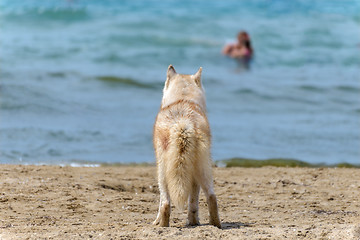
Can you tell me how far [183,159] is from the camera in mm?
4988

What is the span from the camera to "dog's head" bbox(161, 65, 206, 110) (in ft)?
19.4

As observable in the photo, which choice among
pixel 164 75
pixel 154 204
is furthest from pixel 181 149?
pixel 164 75

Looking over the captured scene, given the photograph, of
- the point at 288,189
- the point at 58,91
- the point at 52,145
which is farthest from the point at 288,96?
the point at 288,189

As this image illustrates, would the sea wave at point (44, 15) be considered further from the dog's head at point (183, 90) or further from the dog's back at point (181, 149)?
the dog's back at point (181, 149)

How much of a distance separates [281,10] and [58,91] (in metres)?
19.4

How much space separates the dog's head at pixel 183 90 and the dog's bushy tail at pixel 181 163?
82 centimetres

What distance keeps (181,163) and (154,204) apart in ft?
5.59

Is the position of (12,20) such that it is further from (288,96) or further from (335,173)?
(335,173)

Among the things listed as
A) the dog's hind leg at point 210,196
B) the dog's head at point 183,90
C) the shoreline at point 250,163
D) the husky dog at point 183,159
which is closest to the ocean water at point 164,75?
the shoreline at point 250,163

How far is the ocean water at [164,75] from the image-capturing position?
34.3 feet

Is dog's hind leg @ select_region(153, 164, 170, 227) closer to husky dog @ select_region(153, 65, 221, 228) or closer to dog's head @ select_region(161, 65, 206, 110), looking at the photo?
husky dog @ select_region(153, 65, 221, 228)

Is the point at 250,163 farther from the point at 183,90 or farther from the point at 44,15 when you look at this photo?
the point at 44,15

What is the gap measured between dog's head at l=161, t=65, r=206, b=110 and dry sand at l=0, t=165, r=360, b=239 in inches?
46.3

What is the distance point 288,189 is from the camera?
7172mm
